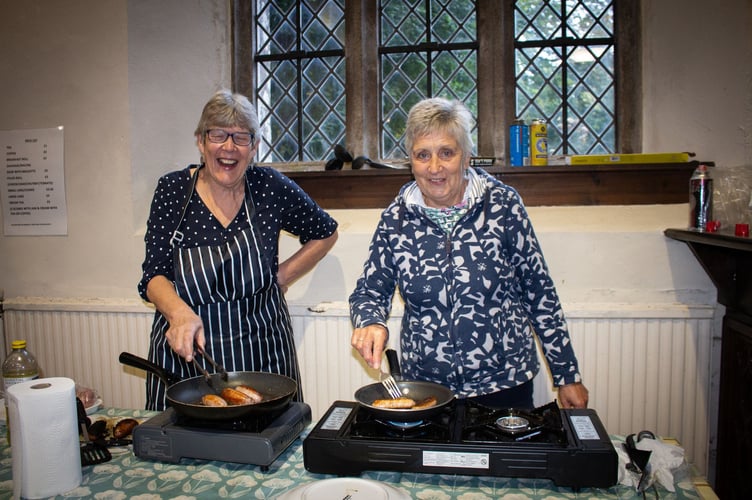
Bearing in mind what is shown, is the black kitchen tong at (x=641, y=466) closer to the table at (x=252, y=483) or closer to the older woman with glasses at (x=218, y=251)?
the table at (x=252, y=483)

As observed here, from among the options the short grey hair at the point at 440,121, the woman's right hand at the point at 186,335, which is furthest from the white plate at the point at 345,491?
the short grey hair at the point at 440,121

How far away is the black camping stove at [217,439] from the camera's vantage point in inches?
46.3

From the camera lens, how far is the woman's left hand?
61.7 inches

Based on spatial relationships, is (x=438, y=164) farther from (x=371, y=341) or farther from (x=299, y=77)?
(x=299, y=77)

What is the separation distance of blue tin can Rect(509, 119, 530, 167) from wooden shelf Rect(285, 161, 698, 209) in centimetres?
6

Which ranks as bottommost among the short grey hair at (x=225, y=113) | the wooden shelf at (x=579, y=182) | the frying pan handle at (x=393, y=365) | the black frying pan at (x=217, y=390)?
the black frying pan at (x=217, y=390)

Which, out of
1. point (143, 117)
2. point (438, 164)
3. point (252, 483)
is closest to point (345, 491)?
point (252, 483)

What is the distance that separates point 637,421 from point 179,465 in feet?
6.34

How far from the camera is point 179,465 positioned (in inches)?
48.2

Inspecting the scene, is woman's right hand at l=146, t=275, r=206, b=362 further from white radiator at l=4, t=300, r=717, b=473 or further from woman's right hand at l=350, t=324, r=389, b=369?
white radiator at l=4, t=300, r=717, b=473

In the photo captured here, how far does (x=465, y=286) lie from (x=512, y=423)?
1.59 ft

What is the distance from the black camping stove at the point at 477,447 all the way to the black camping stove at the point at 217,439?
0.30ft

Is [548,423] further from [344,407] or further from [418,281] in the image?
[418,281]

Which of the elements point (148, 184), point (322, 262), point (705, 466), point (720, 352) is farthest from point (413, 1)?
point (705, 466)
